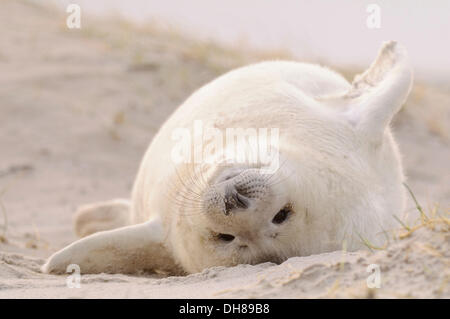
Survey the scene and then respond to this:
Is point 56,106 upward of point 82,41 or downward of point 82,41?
downward

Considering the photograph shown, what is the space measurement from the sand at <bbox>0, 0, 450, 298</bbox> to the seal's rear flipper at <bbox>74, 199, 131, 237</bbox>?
7.8 inches

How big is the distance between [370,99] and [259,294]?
2.04 m

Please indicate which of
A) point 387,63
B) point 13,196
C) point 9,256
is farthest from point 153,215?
point 13,196

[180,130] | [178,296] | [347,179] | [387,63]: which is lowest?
[178,296]

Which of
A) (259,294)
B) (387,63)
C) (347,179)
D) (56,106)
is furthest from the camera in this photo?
(56,106)

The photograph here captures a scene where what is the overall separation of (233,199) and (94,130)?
6269mm

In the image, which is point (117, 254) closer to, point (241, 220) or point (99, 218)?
point (241, 220)

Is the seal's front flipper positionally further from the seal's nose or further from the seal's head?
the seal's nose

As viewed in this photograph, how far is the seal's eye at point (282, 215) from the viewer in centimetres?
338

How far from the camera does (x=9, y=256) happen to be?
176 inches

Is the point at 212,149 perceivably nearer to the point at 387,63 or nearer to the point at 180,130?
the point at 180,130

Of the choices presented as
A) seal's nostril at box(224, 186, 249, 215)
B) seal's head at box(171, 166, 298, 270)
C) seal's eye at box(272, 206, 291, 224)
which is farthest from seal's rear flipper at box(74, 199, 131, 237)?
seal's nostril at box(224, 186, 249, 215)

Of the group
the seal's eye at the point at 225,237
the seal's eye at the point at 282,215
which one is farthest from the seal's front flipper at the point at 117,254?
the seal's eye at the point at 282,215

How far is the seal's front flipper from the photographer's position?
4.27 m
